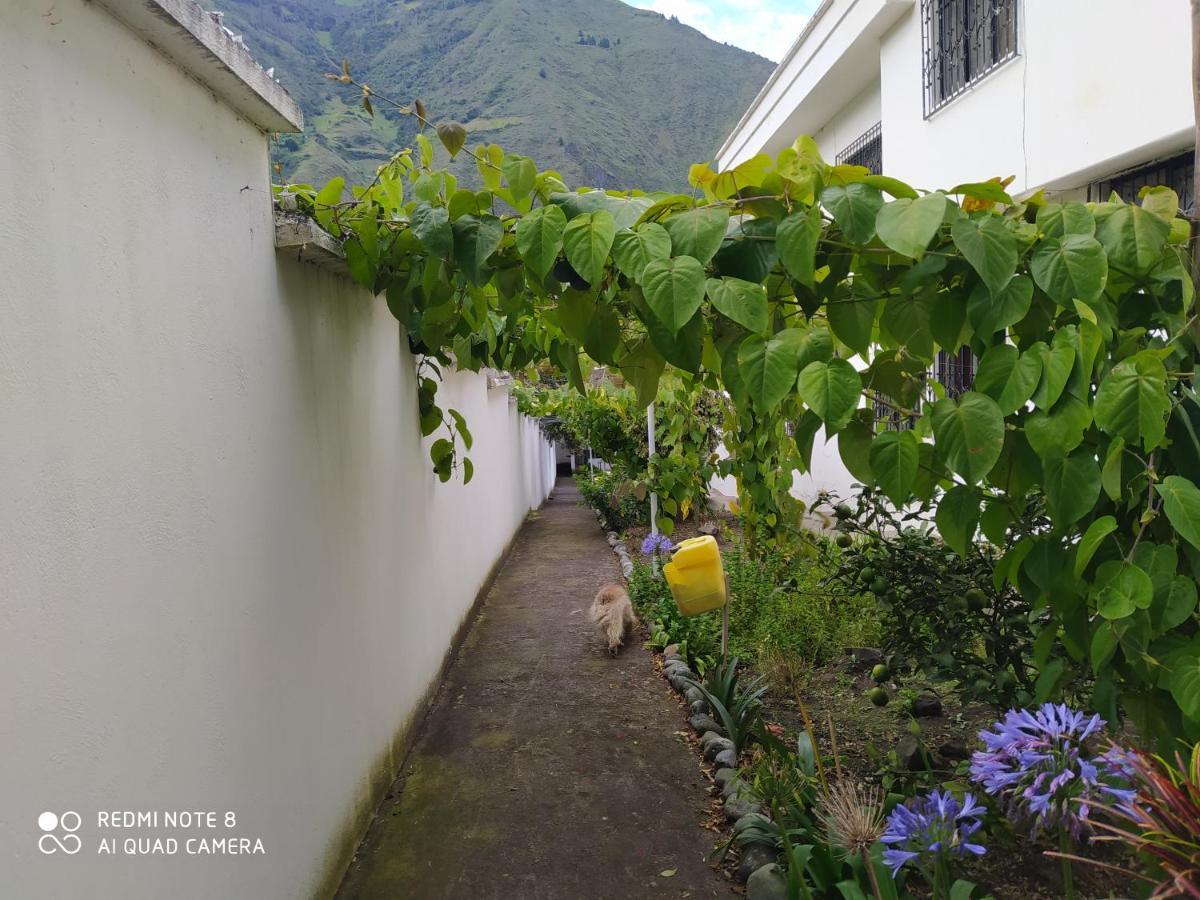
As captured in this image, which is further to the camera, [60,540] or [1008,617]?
[1008,617]

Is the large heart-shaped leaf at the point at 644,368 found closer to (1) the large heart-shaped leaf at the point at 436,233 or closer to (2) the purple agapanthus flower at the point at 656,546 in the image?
(1) the large heart-shaped leaf at the point at 436,233

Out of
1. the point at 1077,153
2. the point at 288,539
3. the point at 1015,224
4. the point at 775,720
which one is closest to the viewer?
the point at 1015,224

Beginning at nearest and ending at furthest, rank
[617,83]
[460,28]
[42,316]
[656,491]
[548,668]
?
1. [42,316]
2. [548,668]
3. [656,491]
4. [460,28]
5. [617,83]

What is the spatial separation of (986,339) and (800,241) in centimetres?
43

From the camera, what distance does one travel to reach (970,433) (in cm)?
158

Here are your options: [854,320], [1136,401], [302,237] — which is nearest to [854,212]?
[854,320]

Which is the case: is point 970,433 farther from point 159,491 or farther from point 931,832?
point 159,491

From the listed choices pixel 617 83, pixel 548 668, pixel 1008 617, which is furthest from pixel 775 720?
pixel 617 83

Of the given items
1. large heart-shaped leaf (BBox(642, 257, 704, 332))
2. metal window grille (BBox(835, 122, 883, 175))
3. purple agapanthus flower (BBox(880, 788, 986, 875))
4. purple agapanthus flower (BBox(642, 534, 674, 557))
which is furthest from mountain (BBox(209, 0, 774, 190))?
purple agapanthus flower (BBox(880, 788, 986, 875))

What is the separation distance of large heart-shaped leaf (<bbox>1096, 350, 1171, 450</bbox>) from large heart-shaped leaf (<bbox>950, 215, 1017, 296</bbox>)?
0.28m

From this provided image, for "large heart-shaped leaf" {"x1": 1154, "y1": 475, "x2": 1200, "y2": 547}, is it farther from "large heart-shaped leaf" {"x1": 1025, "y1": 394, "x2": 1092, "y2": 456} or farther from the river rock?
the river rock

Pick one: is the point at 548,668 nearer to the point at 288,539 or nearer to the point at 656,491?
the point at 656,491

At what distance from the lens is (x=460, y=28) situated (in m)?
35.7

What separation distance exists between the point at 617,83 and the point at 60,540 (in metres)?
45.9
